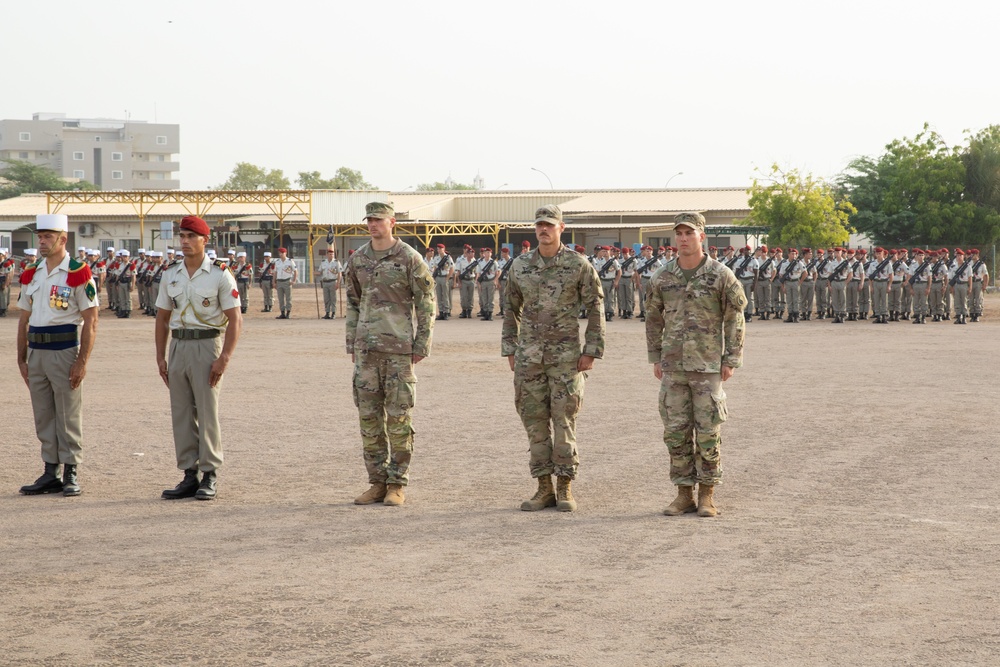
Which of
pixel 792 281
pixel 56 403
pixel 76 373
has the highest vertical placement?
pixel 792 281

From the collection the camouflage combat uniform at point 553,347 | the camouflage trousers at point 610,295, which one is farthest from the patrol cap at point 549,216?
the camouflage trousers at point 610,295

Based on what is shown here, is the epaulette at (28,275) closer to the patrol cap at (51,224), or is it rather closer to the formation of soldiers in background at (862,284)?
the patrol cap at (51,224)

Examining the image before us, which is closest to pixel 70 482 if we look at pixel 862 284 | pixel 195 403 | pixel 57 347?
pixel 57 347

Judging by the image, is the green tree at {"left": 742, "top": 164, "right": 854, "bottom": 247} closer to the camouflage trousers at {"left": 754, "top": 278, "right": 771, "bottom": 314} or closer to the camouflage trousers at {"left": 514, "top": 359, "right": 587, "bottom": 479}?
the camouflage trousers at {"left": 754, "top": 278, "right": 771, "bottom": 314}

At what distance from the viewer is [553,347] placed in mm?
7582

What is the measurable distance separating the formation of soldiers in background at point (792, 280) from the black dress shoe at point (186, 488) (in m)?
21.1

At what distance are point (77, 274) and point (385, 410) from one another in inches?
90.0

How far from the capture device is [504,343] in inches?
307

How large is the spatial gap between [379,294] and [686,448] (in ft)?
7.13

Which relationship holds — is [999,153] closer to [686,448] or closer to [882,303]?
[882,303]

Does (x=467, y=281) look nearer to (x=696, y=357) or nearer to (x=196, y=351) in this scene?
(x=196, y=351)

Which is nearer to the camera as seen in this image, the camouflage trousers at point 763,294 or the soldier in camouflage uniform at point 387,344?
the soldier in camouflage uniform at point 387,344

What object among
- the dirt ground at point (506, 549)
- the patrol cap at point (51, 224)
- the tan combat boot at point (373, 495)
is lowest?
the dirt ground at point (506, 549)

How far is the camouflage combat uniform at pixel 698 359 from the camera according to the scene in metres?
7.47
